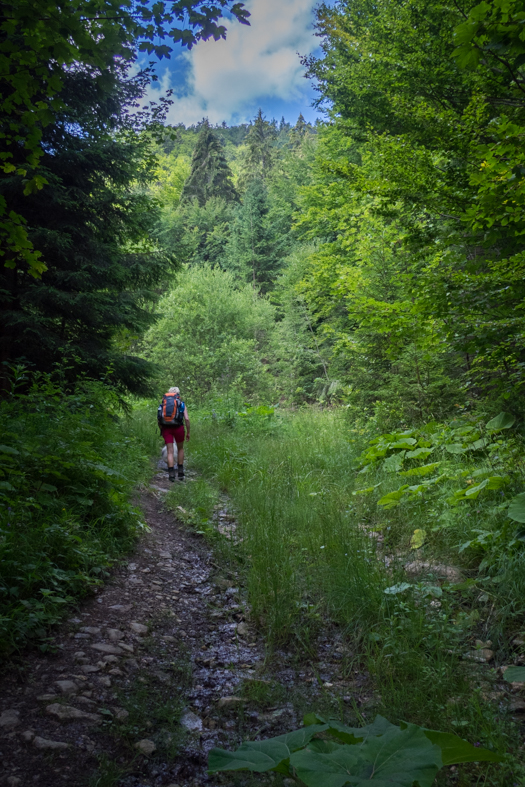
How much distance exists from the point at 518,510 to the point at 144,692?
8.67 ft

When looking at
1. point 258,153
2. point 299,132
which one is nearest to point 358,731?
point 258,153

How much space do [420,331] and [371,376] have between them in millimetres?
3104

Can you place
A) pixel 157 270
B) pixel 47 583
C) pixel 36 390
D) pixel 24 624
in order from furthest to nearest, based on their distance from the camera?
1. pixel 157 270
2. pixel 36 390
3. pixel 47 583
4. pixel 24 624

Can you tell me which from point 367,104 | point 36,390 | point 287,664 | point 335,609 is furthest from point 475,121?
point 367,104

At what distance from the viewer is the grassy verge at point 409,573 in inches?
85.9

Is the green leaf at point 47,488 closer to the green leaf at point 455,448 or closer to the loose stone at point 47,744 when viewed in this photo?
the loose stone at point 47,744

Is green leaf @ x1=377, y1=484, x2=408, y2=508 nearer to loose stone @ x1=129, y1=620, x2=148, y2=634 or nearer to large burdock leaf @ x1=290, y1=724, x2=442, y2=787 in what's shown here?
loose stone @ x1=129, y1=620, x2=148, y2=634

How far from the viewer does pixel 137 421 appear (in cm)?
1130

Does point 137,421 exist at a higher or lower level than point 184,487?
higher

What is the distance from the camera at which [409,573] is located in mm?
3459

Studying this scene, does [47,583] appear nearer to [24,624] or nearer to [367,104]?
[24,624]

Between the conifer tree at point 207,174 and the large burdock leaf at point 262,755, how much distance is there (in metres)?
41.9

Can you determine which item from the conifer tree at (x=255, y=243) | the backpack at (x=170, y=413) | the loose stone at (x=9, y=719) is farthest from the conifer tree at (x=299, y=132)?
the loose stone at (x=9, y=719)

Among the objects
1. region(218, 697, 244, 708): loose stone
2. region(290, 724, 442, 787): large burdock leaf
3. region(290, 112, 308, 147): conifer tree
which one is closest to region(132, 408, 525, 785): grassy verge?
region(218, 697, 244, 708): loose stone
